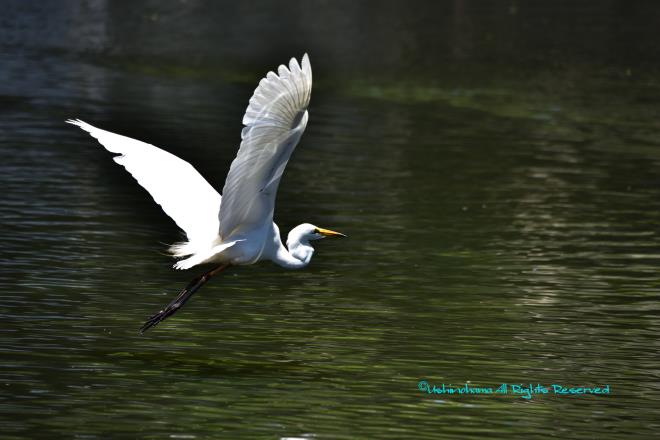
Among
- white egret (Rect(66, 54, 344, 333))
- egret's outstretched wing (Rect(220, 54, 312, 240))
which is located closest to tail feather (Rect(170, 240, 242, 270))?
white egret (Rect(66, 54, 344, 333))

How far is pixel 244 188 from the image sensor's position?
9.46 meters

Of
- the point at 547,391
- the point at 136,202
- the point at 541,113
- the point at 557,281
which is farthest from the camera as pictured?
the point at 541,113

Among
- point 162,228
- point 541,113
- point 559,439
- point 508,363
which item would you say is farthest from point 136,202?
point 541,113

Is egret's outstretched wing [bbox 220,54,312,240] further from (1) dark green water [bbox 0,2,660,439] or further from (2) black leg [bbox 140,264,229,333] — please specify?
(1) dark green water [bbox 0,2,660,439]

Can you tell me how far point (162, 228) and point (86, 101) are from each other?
10.00 meters

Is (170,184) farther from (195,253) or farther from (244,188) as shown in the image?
(244,188)

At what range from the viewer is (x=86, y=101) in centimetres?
2506

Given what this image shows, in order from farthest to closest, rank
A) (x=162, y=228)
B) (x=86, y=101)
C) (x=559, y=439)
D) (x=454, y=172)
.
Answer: (x=86, y=101) < (x=454, y=172) < (x=162, y=228) < (x=559, y=439)

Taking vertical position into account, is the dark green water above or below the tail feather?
below

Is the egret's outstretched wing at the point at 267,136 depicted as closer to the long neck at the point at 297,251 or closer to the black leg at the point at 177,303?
the black leg at the point at 177,303

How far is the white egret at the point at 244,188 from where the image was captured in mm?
8570

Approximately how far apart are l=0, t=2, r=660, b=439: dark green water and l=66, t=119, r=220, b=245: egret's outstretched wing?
0.93 metres

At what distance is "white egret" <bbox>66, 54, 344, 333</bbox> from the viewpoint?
857 centimetres

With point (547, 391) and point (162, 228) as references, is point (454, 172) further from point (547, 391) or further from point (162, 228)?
point (547, 391)
